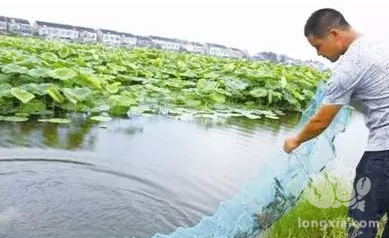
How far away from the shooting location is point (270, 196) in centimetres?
296

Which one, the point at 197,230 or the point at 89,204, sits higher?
the point at 197,230

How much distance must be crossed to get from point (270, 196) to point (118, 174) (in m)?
2.49

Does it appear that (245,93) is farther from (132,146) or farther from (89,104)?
(132,146)

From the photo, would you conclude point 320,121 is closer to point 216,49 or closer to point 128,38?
point 128,38

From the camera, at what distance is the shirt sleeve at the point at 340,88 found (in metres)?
2.20

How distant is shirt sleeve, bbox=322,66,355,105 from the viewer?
7.20ft

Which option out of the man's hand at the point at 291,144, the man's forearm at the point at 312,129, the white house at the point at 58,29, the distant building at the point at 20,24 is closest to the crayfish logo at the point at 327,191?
the man's hand at the point at 291,144

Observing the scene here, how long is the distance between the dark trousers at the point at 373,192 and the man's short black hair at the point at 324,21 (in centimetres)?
67

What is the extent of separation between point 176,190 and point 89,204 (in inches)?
37.7

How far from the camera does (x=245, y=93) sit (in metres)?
11.8

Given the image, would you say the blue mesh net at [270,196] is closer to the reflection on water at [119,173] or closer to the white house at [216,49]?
the reflection on water at [119,173]

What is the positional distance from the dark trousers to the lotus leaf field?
557 centimetres

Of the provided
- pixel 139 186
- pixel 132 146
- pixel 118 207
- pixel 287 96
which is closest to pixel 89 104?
pixel 132 146

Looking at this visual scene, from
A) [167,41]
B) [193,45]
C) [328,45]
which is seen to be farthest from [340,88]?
[167,41]
